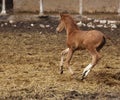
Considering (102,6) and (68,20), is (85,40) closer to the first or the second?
(68,20)

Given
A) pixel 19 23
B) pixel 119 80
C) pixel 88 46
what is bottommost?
pixel 19 23

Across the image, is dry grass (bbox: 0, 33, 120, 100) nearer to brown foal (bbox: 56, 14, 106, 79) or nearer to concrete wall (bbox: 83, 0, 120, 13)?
brown foal (bbox: 56, 14, 106, 79)

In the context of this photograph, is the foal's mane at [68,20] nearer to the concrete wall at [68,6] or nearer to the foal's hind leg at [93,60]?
the foal's hind leg at [93,60]

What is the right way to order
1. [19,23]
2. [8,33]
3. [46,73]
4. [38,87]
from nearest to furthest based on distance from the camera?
[38,87] < [46,73] < [8,33] < [19,23]

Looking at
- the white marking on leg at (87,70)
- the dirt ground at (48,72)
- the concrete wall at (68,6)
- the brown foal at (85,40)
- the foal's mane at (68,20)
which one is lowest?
the concrete wall at (68,6)

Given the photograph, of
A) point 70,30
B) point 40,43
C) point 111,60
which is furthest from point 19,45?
point 70,30

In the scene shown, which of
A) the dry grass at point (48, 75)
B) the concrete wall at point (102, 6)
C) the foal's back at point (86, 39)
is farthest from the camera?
the concrete wall at point (102, 6)

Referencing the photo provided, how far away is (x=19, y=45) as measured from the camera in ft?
51.3

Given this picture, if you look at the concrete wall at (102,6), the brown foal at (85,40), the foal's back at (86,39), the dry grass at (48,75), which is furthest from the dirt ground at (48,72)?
the concrete wall at (102,6)

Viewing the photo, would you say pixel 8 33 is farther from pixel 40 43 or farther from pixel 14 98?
pixel 14 98

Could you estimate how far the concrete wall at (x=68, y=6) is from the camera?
27.8m

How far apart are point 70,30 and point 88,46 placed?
0.79 metres

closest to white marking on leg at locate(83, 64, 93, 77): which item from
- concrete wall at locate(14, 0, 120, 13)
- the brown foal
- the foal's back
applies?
the brown foal

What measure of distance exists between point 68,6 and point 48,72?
16948 millimetres
